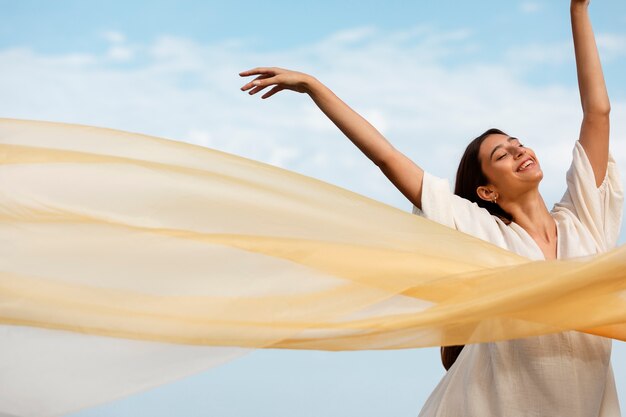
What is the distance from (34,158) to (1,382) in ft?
1.52

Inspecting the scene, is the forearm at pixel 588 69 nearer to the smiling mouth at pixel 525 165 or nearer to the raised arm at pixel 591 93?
the raised arm at pixel 591 93

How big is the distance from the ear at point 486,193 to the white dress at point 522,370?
148 millimetres

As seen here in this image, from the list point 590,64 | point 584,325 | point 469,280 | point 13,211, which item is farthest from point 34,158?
point 590,64

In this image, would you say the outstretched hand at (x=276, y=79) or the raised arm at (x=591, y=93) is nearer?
the outstretched hand at (x=276, y=79)

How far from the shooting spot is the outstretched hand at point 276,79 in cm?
215

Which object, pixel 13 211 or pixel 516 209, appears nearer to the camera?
pixel 13 211

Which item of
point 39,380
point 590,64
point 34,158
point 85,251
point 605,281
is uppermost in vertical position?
point 590,64

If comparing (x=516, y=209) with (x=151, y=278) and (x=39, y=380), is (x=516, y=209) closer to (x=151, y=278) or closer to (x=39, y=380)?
(x=151, y=278)

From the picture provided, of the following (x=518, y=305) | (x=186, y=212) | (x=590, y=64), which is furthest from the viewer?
(x=590, y=64)

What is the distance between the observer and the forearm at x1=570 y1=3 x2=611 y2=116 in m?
2.30

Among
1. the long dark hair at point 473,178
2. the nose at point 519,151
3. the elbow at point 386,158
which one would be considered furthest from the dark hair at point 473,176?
Result: the elbow at point 386,158

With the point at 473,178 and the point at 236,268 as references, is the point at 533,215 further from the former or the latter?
the point at 236,268

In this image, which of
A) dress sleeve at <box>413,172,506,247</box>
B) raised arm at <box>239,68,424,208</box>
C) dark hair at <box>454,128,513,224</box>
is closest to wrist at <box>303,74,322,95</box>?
raised arm at <box>239,68,424,208</box>

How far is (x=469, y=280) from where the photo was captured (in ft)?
5.53
